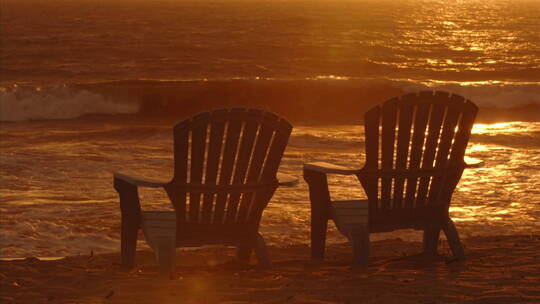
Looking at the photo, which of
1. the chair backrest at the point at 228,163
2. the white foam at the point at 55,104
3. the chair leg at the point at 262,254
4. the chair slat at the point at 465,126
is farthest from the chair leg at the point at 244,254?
the white foam at the point at 55,104

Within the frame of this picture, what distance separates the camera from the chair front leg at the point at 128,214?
16.9ft

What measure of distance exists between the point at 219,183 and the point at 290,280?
0.67 m

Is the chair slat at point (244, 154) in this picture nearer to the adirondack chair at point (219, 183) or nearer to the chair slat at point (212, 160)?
the adirondack chair at point (219, 183)

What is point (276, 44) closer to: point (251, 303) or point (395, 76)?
point (395, 76)

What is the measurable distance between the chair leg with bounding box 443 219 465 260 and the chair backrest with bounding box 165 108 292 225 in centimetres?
113

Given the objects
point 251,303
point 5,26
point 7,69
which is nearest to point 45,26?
point 5,26

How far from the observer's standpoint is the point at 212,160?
16.2 ft

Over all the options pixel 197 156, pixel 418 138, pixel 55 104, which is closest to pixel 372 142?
pixel 418 138

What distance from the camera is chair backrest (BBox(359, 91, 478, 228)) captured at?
510 centimetres

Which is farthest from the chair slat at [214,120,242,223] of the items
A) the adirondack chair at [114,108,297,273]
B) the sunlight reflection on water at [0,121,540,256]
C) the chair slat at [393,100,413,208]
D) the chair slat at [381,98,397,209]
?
the chair slat at [393,100,413,208]

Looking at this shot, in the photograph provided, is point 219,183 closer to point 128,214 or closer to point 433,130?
point 128,214

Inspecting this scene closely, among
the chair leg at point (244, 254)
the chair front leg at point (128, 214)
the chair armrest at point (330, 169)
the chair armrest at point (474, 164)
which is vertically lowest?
the chair leg at point (244, 254)

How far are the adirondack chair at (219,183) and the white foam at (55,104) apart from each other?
14.0 metres

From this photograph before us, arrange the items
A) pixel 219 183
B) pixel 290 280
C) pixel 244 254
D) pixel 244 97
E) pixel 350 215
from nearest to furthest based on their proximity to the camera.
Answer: pixel 290 280 < pixel 219 183 < pixel 350 215 < pixel 244 254 < pixel 244 97
